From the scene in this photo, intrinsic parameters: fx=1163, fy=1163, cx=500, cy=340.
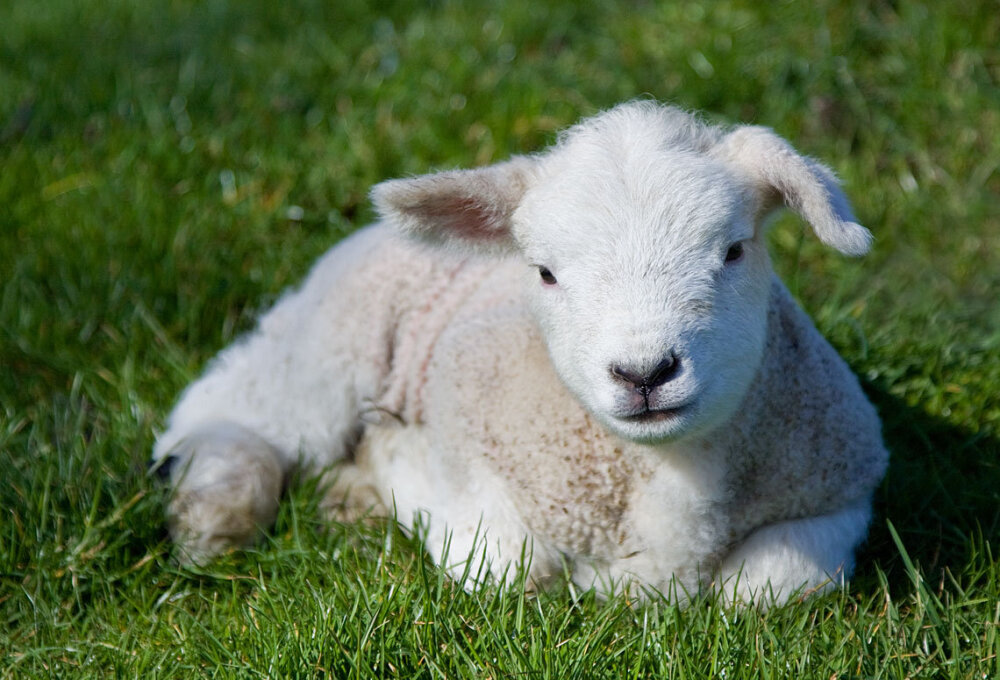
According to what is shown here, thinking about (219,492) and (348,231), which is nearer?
(219,492)

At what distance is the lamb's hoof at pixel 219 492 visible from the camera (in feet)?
12.3

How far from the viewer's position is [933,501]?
→ 147 inches

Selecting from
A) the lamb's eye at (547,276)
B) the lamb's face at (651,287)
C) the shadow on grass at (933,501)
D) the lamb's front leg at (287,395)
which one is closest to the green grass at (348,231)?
the shadow on grass at (933,501)

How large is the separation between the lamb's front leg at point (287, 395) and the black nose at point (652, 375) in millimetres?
1549

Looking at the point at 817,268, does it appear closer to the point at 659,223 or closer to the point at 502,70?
the point at 502,70

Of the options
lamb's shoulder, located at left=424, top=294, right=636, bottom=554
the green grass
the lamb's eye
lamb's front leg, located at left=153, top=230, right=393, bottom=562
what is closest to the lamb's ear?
the lamb's eye

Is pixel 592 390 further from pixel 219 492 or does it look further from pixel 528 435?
pixel 219 492

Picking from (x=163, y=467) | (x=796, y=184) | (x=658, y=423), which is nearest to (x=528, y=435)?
(x=658, y=423)

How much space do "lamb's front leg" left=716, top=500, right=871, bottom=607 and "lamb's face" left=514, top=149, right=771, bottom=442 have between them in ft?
1.54

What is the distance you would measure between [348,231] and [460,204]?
222 centimetres

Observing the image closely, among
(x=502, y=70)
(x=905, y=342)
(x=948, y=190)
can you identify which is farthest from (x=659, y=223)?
(x=502, y=70)

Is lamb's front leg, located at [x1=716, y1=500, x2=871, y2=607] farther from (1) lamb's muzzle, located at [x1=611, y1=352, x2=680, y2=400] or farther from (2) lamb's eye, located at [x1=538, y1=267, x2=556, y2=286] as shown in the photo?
(2) lamb's eye, located at [x1=538, y1=267, x2=556, y2=286]

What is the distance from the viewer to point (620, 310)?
2811mm

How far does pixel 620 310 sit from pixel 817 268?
2.56m
